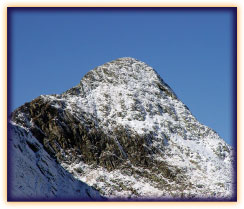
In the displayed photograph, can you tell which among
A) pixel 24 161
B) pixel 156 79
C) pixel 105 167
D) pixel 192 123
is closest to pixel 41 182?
pixel 24 161

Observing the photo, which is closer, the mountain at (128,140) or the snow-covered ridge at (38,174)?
the snow-covered ridge at (38,174)

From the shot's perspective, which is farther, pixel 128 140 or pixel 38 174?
pixel 128 140

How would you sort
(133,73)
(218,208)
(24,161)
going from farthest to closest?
(133,73) → (24,161) → (218,208)

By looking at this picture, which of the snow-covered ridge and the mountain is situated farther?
the mountain

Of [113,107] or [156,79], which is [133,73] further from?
[113,107]

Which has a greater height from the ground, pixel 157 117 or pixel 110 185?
pixel 157 117

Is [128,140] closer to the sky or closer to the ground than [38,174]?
closer to the sky
